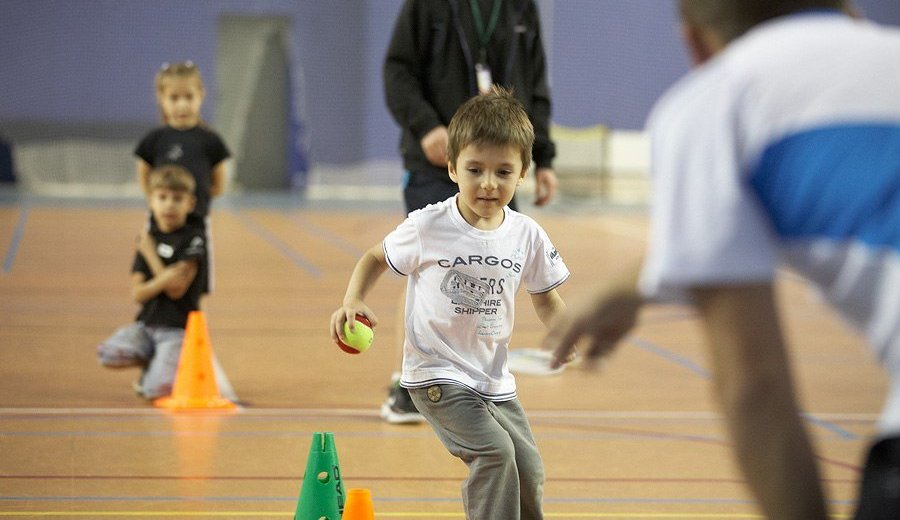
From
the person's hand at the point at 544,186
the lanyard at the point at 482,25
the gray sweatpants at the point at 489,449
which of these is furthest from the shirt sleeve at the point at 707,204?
the lanyard at the point at 482,25

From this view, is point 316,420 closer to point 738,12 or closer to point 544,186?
point 544,186

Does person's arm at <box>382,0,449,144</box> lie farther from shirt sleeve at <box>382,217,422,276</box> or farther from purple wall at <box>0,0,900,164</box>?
purple wall at <box>0,0,900,164</box>

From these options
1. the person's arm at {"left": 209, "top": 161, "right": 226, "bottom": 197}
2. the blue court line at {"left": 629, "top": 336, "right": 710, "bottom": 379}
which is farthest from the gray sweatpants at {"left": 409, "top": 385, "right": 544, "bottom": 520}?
the blue court line at {"left": 629, "top": 336, "right": 710, "bottom": 379}

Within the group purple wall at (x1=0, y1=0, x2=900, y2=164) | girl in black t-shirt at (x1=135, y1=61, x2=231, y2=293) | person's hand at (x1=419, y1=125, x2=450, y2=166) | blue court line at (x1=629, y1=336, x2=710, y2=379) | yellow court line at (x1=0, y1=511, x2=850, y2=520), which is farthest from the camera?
purple wall at (x1=0, y1=0, x2=900, y2=164)

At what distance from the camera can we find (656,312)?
9.99m

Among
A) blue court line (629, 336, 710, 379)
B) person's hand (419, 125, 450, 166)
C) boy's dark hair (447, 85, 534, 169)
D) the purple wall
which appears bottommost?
the purple wall

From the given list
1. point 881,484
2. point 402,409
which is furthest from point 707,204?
point 402,409

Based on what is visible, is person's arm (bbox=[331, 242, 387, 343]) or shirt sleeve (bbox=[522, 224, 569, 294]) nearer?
person's arm (bbox=[331, 242, 387, 343])

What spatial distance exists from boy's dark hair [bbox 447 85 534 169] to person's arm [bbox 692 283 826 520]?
1.99 metres

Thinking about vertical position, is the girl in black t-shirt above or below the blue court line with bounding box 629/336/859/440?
above

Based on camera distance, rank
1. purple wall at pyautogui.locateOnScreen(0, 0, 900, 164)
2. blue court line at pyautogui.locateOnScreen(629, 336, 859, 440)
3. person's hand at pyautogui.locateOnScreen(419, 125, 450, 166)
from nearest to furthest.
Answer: person's hand at pyautogui.locateOnScreen(419, 125, 450, 166) < blue court line at pyautogui.locateOnScreen(629, 336, 859, 440) < purple wall at pyautogui.locateOnScreen(0, 0, 900, 164)

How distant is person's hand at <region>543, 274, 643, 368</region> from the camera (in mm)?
1755

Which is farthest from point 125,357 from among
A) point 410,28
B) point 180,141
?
point 410,28

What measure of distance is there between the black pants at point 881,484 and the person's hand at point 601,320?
0.36 metres
